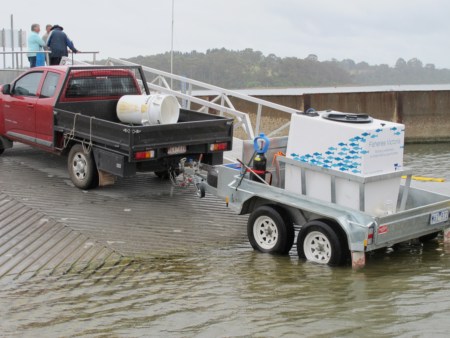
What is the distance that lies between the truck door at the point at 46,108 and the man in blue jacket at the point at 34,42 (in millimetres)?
6149

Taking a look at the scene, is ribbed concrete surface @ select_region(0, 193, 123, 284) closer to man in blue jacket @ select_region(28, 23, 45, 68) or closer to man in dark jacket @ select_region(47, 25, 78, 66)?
man in dark jacket @ select_region(47, 25, 78, 66)

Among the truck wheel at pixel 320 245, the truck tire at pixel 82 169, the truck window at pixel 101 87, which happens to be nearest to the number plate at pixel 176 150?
the truck tire at pixel 82 169

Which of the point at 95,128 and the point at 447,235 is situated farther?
the point at 95,128

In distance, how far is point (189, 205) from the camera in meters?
11.0

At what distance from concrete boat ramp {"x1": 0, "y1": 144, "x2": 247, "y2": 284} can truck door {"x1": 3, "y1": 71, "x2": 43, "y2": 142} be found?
69 centimetres

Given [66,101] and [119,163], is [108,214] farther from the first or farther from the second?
[66,101]

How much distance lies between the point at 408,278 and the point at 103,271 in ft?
10.4

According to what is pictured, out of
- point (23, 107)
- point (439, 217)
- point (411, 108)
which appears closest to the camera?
point (439, 217)

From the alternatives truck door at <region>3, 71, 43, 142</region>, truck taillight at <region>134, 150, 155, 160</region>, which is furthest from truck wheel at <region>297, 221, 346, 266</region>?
truck door at <region>3, 71, 43, 142</region>

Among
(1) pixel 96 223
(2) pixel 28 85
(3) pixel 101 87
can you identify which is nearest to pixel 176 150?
(1) pixel 96 223

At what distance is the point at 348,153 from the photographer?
27.0 ft

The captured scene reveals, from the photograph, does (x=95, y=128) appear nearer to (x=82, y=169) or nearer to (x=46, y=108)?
(x=82, y=169)

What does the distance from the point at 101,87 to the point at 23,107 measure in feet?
4.63

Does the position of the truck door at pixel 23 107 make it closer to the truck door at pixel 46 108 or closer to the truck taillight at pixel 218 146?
the truck door at pixel 46 108
